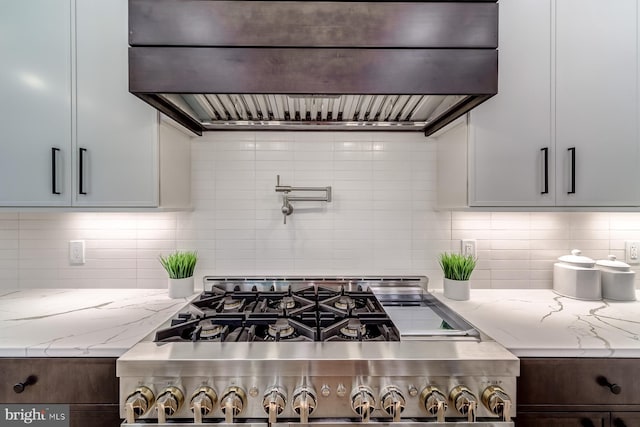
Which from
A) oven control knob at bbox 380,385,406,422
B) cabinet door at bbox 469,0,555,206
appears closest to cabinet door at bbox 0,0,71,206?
oven control knob at bbox 380,385,406,422

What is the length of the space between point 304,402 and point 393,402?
25cm

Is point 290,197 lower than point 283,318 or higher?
higher

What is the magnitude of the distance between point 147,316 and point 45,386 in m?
0.35

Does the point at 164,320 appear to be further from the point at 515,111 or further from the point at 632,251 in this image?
the point at 632,251

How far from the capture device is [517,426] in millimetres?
957

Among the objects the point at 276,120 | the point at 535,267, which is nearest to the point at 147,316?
the point at 276,120

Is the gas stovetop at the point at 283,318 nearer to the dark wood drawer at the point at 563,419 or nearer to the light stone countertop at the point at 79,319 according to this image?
the light stone countertop at the point at 79,319

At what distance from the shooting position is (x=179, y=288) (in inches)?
57.6

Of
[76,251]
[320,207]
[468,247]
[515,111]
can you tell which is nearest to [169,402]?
[320,207]

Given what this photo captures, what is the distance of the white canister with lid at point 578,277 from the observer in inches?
56.1

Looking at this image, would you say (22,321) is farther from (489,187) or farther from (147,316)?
(489,187)

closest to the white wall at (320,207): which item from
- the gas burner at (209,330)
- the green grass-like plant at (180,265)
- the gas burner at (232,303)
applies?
the green grass-like plant at (180,265)

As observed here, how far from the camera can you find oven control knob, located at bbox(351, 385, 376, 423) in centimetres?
84

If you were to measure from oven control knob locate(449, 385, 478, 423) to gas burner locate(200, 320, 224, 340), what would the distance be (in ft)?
2.56
